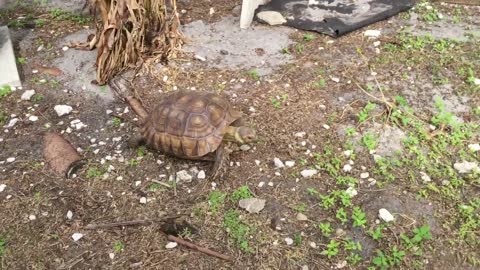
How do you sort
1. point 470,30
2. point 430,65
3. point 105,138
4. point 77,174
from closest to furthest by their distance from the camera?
1. point 77,174
2. point 105,138
3. point 430,65
4. point 470,30

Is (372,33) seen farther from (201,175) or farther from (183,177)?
(183,177)

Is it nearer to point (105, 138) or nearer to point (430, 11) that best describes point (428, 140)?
point (430, 11)

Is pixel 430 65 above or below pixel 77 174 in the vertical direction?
above

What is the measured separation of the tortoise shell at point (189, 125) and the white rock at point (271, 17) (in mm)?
1931

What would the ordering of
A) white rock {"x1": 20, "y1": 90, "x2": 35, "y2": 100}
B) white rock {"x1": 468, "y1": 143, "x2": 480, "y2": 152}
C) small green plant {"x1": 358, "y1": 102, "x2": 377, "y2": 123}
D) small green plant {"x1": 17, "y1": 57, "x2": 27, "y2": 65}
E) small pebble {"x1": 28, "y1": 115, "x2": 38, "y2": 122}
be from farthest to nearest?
small green plant {"x1": 17, "y1": 57, "x2": 27, "y2": 65}, white rock {"x1": 20, "y1": 90, "x2": 35, "y2": 100}, small pebble {"x1": 28, "y1": 115, "x2": 38, "y2": 122}, small green plant {"x1": 358, "y1": 102, "x2": 377, "y2": 123}, white rock {"x1": 468, "y1": 143, "x2": 480, "y2": 152}

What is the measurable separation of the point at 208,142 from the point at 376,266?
138 cm

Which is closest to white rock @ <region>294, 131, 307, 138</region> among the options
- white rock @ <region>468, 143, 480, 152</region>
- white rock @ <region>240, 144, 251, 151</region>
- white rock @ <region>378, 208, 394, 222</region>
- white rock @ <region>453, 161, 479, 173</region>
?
white rock @ <region>240, 144, 251, 151</region>

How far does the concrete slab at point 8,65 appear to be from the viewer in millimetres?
4078

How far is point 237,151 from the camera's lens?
3426 millimetres

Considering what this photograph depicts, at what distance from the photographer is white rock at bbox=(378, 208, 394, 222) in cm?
290

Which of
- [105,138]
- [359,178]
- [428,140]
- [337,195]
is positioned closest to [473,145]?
[428,140]

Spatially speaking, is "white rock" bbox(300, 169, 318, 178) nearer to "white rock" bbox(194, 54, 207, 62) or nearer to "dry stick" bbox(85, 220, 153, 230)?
"dry stick" bbox(85, 220, 153, 230)

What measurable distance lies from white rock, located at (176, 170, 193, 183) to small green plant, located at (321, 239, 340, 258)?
109 centimetres

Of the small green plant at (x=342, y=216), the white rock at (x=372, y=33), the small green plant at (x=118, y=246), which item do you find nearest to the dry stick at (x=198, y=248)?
the small green plant at (x=118, y=246)
